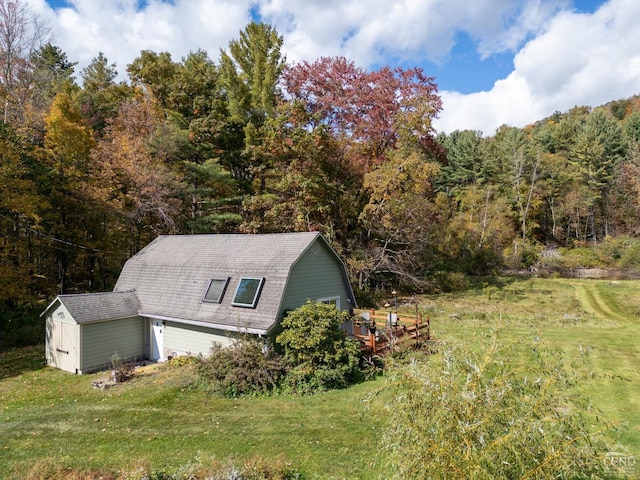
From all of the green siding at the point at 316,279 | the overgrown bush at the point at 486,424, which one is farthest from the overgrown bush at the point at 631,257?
the overgrown bush at the point at 486,424

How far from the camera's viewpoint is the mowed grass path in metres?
10.3

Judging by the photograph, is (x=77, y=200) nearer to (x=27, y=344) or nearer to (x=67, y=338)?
(x=27, y=344)

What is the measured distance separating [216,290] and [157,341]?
12.1 feet

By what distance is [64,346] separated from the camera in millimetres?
14766

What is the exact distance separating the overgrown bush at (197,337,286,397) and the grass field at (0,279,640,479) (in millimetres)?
455

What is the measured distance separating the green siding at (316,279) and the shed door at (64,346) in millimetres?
8076

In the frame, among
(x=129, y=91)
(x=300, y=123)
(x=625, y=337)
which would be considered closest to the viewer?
(x=625, y=337)

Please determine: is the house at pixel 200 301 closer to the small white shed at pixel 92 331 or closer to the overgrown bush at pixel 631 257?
the small white shed at pixel 92 331

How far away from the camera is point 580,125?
182 ft

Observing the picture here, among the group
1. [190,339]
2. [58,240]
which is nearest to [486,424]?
[190,339]

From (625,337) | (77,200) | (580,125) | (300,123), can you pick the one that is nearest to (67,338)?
(77,200)

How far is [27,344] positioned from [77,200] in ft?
25.5

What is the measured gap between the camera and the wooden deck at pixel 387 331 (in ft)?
45.8

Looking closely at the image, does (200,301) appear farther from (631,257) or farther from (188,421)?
(631,257)
